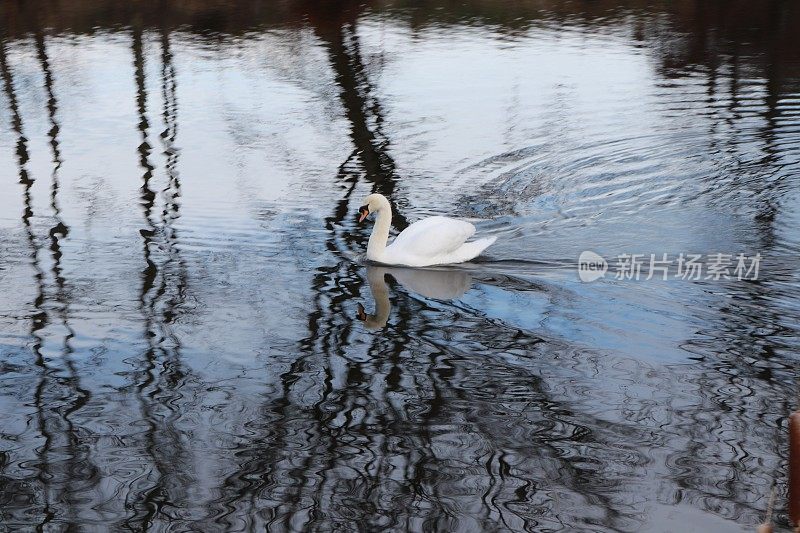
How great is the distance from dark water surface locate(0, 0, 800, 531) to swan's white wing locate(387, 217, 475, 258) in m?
0.20

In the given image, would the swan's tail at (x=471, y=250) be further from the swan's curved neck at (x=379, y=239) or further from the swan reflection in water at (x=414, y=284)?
the swan's curved neck at (x=379, y=239)

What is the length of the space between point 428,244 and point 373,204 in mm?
906

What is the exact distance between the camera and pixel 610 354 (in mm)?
7453

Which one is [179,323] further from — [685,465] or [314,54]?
[314,54]

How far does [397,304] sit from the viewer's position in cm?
869

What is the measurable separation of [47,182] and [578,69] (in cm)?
827

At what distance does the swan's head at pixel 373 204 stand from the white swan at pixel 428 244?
22cm

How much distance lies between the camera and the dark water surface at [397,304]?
19.6 feet

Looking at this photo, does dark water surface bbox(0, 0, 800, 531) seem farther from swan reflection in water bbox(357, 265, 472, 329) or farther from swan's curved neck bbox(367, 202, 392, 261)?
swan's curved neck bbox(367, 202, 392, 261)

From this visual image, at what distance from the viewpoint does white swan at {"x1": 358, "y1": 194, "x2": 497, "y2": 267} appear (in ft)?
30.1
